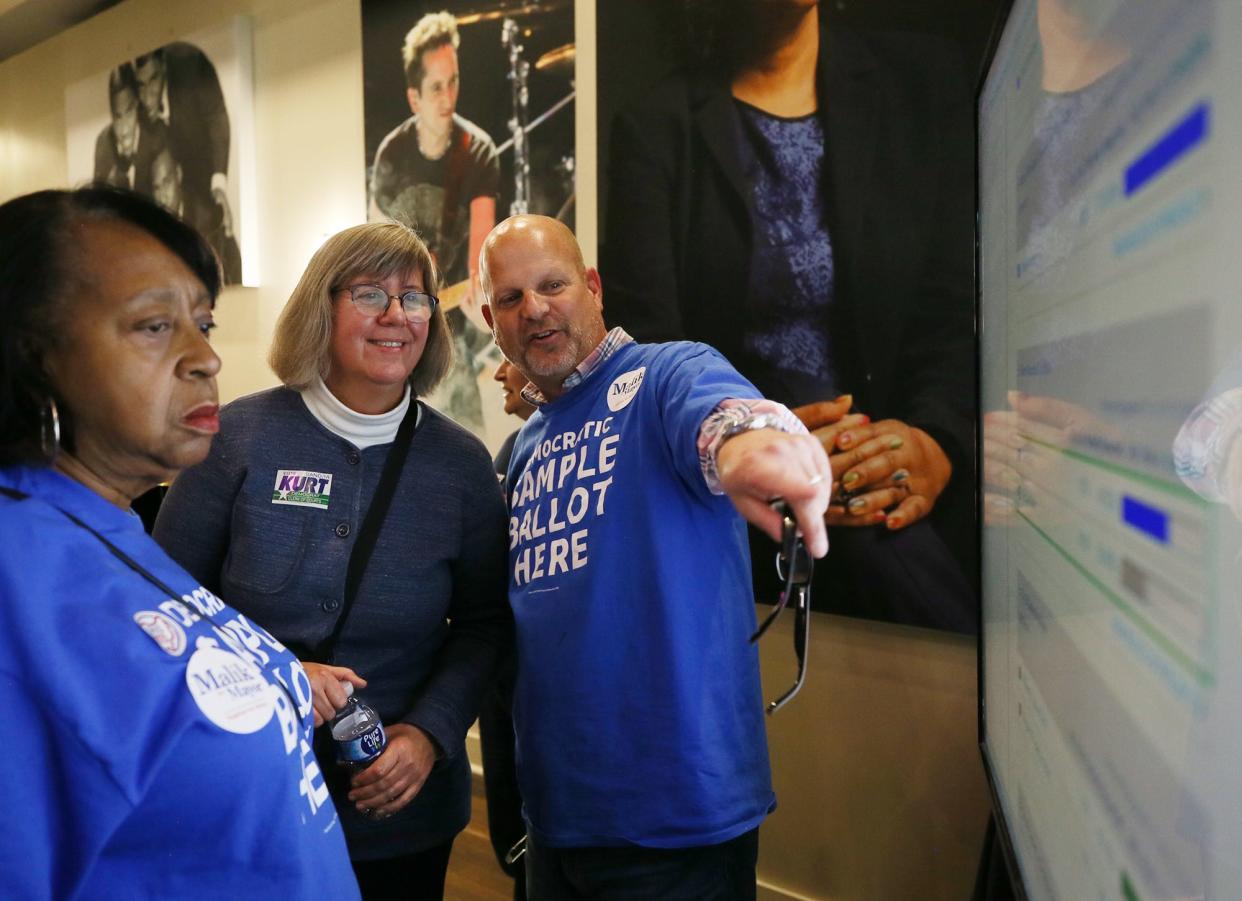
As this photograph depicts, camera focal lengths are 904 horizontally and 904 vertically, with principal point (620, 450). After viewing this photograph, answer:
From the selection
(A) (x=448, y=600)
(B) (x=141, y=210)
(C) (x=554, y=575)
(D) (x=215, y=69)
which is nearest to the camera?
(B) (x=141, y=210)

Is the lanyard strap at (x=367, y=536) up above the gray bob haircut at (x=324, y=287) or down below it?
below

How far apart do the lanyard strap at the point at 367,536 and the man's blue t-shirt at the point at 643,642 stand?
0.87 feet

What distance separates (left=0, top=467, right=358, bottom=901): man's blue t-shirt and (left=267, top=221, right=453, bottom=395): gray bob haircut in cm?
66

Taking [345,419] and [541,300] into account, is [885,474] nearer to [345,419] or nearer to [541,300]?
[541,300]

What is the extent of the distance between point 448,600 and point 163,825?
81 centimetres

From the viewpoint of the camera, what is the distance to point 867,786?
8.04 feet

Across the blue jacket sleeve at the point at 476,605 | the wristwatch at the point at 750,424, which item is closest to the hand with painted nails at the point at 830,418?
the blue jacket sleeve at the point at 476,605

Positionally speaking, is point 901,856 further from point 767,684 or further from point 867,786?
point 767,684

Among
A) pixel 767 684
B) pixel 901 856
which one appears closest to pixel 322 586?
pixel 767 684

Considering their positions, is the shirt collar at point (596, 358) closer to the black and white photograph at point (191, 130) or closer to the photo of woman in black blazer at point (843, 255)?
the photo of woman in black blazer at point (843, 255)

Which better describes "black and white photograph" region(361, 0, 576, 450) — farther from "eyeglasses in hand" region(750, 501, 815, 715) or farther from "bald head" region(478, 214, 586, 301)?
"eyeglasses in hand" region(750, 501, 815, 715)

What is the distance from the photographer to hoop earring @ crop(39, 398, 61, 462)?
824 millimetres

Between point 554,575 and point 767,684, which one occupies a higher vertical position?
point 554,575

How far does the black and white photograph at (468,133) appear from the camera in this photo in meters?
3.21
